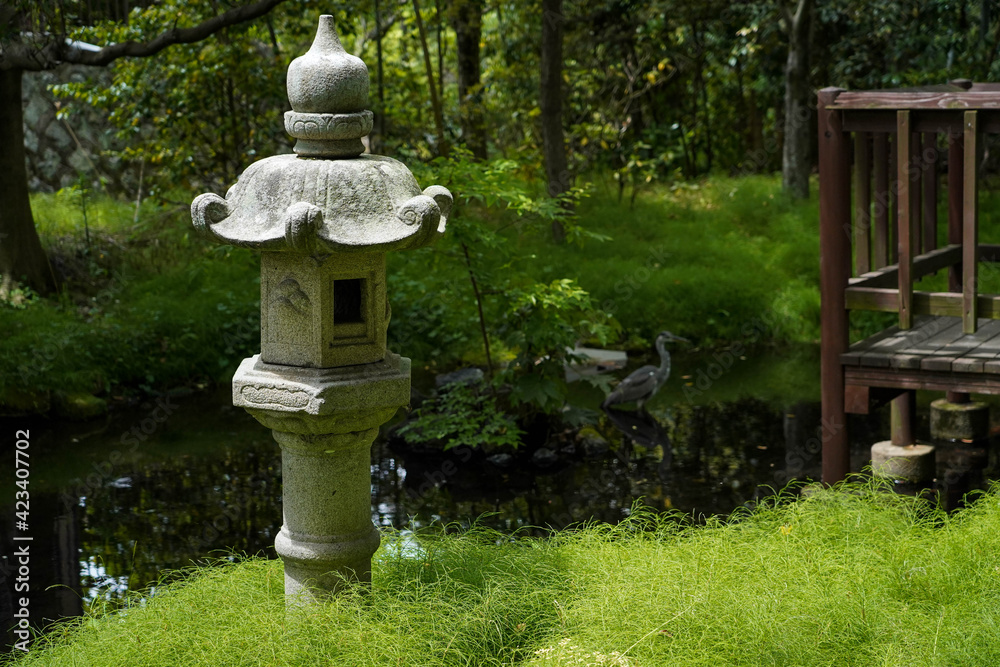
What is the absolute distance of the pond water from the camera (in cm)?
752

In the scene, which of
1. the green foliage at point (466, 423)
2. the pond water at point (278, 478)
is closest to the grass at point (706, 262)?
the pond water at point (278, 478)

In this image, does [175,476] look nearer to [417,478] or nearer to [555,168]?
[417,478]

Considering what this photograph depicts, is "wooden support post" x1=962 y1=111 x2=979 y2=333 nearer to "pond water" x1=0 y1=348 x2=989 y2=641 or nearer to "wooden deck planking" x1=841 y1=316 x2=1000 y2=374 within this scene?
"wooden deck planking" x1=841 y1=316 x2=1000 y2=374

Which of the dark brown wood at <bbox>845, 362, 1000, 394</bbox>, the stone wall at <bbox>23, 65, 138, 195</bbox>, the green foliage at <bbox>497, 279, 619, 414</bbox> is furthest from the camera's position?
the stone wall at <bbox>23, 65, 138, 195</bbox>

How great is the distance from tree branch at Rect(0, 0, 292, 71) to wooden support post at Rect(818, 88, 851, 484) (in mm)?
5839

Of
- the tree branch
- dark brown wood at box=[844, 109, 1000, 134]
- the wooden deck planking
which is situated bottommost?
the wooden deck planking

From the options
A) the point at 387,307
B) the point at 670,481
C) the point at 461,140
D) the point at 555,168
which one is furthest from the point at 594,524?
the point at 461,140

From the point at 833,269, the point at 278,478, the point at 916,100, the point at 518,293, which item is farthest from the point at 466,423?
the point at 916,100

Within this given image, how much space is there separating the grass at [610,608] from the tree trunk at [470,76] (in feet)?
33.1

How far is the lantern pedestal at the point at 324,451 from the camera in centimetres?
495

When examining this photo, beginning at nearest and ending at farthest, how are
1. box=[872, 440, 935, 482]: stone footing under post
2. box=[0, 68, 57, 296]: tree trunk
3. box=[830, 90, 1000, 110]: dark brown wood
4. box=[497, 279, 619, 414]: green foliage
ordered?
box=[830, 90, 1000, 110]: dark brown wood
box=[872, 440, 935, 482]: stone footing under post
box=[497, 279, 619, 414]: green foliage
box=[0, 68, 57, 296]: tree trunk

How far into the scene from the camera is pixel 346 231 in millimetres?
4805

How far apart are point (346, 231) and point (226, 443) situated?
567 centimetres

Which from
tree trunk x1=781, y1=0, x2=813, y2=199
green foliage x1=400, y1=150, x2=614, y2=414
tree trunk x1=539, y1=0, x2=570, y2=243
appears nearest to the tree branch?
green foliage x1=400, y1=150, x2=614, y2=414
